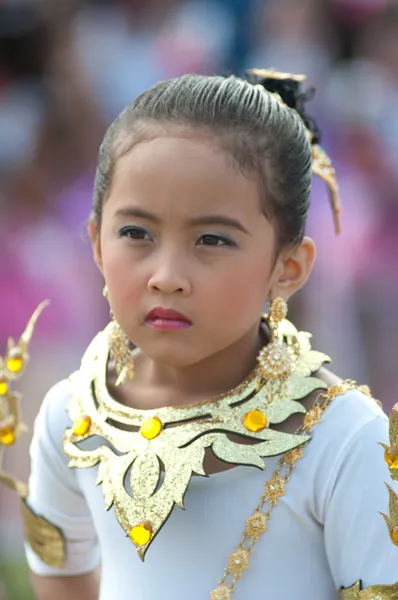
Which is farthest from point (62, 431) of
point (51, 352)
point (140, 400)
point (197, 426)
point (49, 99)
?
point (49, 99)

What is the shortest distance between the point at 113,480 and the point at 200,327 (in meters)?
0.24

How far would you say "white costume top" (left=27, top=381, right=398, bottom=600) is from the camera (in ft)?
4.14

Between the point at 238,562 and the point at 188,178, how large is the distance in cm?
A: 50

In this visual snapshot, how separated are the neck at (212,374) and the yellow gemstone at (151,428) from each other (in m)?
0.07

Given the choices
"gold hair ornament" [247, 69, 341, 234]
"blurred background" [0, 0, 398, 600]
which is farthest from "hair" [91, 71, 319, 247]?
"blurred background" [0, 0, 398, 600]

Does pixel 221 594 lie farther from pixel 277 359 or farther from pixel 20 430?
pixel 20 430

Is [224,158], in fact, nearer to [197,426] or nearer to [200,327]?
[200,327]

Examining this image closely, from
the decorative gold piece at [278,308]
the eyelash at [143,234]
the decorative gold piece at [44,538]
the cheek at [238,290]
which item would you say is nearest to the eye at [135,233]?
the eyelash at [143,234]

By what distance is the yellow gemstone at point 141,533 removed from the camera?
4.20 ft

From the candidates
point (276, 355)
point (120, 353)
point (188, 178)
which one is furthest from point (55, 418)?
point (188, 178)

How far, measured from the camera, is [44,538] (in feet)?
5.33

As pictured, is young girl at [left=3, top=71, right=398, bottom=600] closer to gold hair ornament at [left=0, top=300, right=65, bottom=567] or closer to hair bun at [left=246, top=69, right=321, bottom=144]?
hair bun at [left=246, top=69, right=321, bottom=144]

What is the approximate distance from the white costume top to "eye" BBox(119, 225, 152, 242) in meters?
0.33

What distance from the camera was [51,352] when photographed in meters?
3.20
